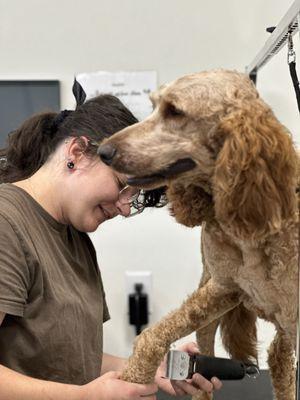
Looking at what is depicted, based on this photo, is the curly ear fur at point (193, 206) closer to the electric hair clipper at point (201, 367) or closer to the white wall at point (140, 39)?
the electric hair clipper at point (201, 367)

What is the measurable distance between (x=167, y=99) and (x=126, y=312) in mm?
1102

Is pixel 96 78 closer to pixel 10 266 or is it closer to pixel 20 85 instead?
pixel 20 85

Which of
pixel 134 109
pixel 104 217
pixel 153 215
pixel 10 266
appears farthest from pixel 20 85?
pixel 10 266

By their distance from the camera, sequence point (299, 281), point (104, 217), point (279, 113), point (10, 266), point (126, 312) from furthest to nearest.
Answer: point (126, 312), point (279, 113), point (104, 217), point (10, 266), point (299, 281)

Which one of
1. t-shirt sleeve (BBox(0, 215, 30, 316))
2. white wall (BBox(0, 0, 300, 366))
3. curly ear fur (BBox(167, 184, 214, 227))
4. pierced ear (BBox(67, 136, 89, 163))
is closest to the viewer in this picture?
curly ear fur (BBox(167, 184, 214, 227))

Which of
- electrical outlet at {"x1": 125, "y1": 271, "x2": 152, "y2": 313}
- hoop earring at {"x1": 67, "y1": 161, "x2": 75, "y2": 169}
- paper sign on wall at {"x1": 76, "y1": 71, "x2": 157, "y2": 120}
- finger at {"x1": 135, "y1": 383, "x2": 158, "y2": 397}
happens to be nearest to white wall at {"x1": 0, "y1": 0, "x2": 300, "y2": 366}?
paper sign on wall at {"x1": 76, "y1": 71, "x2": 157, "y2": 120}

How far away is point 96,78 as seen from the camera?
154 cm

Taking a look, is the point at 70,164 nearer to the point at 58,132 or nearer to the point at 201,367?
the point at 58,132

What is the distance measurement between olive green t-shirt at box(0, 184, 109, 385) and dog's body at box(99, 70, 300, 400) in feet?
0.69

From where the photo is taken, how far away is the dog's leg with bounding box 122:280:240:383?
73 centimetres

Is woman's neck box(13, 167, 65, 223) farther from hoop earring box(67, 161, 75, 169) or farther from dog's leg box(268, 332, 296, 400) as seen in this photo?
dog's leg box(268, 332, 296, 400)

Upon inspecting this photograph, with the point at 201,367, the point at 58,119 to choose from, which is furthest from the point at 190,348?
the point at 58,119

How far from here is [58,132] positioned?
1.00 meters

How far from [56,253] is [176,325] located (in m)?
0.34
